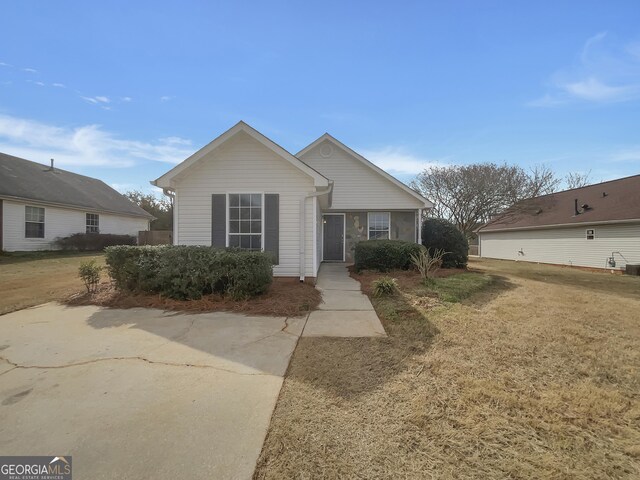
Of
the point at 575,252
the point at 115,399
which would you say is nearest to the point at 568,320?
the point at 115,399

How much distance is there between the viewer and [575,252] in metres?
18.5

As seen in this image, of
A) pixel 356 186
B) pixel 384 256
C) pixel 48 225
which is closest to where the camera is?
pixel 384 256

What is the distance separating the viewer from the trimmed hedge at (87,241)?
19.3m

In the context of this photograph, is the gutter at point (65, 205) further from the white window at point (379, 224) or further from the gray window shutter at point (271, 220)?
the white window at point (379, 224)

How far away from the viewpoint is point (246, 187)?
Result: 8633 mm

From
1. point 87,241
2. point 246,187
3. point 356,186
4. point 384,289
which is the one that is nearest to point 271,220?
point 246,187

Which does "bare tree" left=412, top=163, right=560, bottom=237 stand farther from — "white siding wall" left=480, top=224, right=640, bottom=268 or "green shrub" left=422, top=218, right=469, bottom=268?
"green shrub" left=422, top=218, right=469, bottom=268

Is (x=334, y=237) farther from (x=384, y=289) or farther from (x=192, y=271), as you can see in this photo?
(x=192, y=271)

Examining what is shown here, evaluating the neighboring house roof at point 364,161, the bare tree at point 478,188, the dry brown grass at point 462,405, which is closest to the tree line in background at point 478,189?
the bare tree at point 478,188

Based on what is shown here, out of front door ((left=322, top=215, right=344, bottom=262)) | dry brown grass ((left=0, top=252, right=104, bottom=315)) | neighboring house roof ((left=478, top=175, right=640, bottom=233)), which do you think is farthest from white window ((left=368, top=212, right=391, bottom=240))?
neighboring house roof ((left=478, top=175, right=640, bottom=233))

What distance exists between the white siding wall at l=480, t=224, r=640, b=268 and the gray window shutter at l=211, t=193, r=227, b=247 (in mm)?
19413

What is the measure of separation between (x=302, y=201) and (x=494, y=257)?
77.2 feet

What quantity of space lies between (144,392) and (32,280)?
9851 millimetres

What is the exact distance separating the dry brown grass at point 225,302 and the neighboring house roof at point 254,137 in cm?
303
